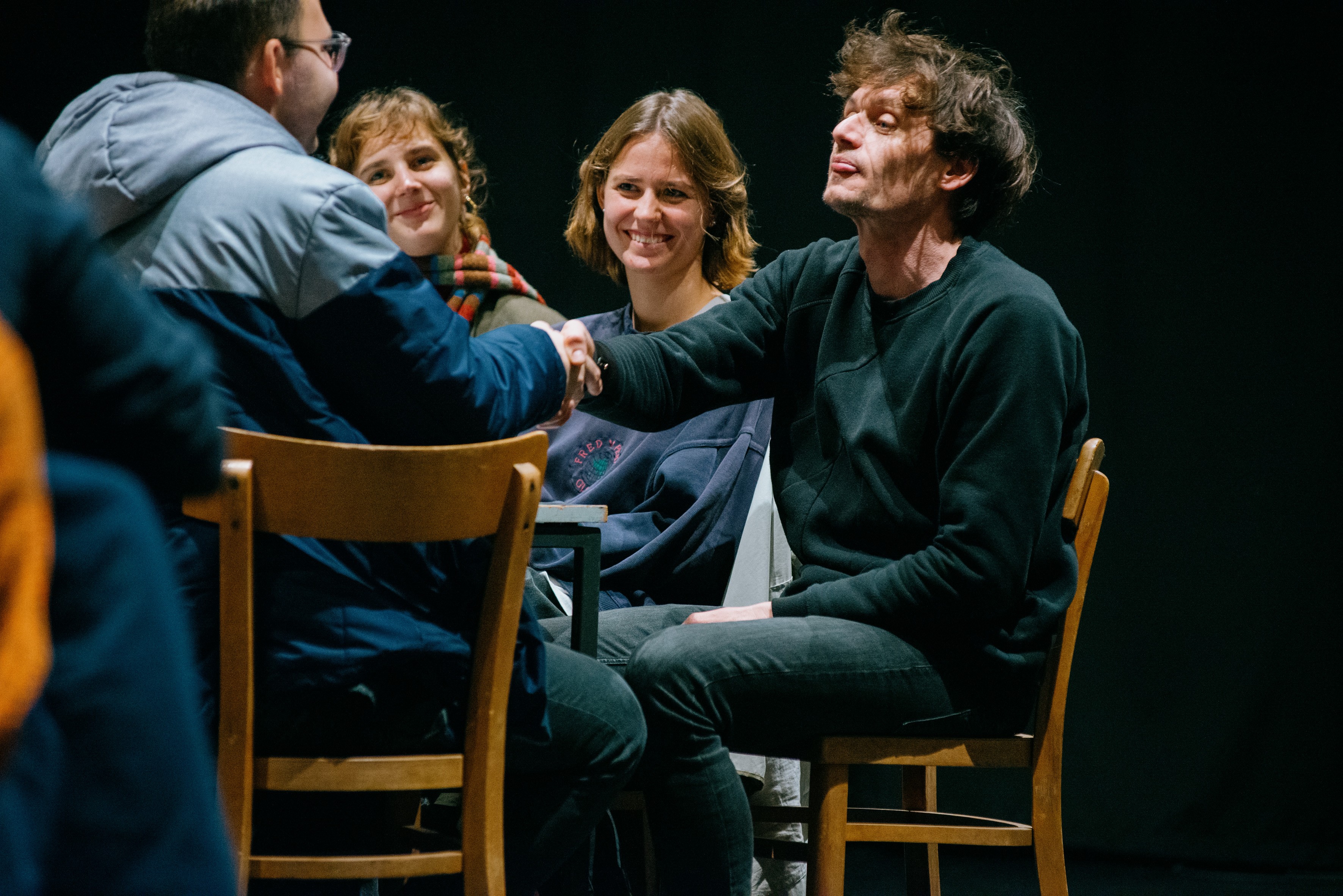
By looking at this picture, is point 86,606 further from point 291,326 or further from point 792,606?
point 792,606

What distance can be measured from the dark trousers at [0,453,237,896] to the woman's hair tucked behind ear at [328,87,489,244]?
2.63m

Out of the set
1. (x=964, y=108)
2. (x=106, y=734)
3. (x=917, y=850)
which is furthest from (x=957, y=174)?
(x=106, y=734)

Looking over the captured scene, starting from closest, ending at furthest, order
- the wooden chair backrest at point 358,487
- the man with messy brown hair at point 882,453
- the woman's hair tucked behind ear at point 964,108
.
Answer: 1. the wooden chair backrest at point 358,487
2. the man with messy brown hair at point 882,453
3. the woman's hair tucked behind ear at point 964,108

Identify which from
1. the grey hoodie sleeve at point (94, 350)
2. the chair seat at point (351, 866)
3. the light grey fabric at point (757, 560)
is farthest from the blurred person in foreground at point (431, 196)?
the grey hoodie sleeve at point (94, 350)

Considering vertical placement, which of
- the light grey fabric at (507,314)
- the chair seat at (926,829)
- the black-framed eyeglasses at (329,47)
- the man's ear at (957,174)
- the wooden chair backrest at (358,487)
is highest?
the black-framed eyeglasses at (329,47)

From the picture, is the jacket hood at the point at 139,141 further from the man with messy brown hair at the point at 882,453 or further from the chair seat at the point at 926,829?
the chair seat at the point at 926,829

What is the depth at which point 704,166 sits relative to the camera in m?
2.71

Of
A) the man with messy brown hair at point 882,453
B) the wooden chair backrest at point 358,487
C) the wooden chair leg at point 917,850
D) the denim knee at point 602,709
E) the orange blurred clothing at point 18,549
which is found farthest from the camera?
the wooden chair leg at point 917,850

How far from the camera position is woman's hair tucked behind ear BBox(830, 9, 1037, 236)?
6.44 ft

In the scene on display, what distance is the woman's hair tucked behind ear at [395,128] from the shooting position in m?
3.12

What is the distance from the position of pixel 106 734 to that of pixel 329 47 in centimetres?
127

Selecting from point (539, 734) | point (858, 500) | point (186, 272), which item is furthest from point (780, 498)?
point (186, 272)

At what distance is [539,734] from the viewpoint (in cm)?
150

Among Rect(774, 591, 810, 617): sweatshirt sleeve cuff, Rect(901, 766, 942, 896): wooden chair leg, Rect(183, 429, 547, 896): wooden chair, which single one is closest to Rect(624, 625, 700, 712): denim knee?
Rect(774, 591, 810, 617): sweatshirt sleeve cuff
